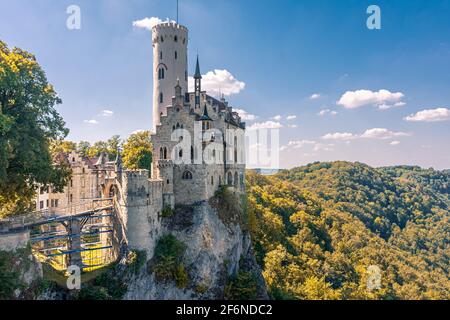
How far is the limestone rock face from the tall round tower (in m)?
11.5

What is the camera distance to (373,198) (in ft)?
438

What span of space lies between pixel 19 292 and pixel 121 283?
7.70 meters

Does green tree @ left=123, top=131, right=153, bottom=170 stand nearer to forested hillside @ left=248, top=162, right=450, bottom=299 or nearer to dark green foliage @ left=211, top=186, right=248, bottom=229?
dark green foliage @ left=211, top=186, right=248, bottom=229

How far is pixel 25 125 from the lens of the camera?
26.1 m

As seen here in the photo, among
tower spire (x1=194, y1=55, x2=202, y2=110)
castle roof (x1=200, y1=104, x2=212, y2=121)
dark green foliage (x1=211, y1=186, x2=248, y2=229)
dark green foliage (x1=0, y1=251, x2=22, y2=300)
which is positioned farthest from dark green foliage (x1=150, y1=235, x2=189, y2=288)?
tower spire (x1=194, y1=55, x2=202, y2=110)

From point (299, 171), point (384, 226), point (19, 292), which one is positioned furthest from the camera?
point (299, 171)

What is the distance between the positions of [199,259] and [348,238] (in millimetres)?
56113

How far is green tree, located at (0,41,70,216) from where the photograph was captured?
24.9m

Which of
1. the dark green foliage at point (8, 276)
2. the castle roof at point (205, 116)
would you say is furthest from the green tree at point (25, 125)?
the castle roof at point (205, 116)

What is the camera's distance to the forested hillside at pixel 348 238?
5403cm
